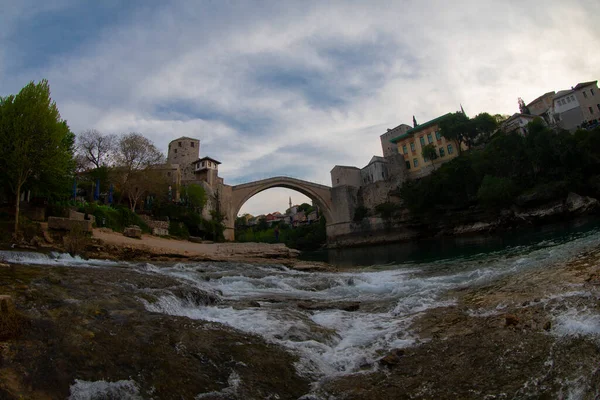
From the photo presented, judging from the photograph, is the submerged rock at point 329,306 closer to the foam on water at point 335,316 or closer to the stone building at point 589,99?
the foam on water at point 335,316

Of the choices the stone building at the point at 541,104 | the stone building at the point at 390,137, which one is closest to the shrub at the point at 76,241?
the stone building at the point at 390,137

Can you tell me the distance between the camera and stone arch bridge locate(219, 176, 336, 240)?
3812cm

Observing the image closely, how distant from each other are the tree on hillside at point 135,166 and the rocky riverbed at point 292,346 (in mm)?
21175

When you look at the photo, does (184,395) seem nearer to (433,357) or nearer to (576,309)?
(433,357)

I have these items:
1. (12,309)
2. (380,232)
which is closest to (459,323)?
(12,309)

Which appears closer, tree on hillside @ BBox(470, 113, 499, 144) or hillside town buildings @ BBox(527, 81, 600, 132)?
hillside town buildings @ BBox(527, 81, 600, 132)

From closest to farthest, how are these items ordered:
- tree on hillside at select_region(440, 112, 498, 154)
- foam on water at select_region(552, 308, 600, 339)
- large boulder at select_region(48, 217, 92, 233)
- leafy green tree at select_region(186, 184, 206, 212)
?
foam on water at select_region(552, 308, 600, 339), large boulder at select_region(48, 217, 92, 233), leafy green tree at select_region(186, 184, 206, 212), tree on hillside at select_region(440, 112, 498, 154)

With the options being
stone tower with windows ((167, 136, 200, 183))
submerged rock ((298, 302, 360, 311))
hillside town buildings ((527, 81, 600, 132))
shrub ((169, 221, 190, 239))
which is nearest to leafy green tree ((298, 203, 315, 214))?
stone tower with windows ((167, 136, 200, 183))

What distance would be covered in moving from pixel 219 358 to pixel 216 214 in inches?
1266

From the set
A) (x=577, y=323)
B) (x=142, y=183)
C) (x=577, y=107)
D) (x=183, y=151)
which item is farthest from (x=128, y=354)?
(x=577, y=107)

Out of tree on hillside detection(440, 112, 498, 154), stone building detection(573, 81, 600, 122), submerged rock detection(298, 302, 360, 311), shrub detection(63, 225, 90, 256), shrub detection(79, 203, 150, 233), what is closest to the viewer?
submerged rock detection(298, 302, 360, 311)

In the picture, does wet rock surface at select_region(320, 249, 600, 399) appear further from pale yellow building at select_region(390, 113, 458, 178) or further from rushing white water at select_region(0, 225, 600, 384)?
pale yellow building at select_region(390, 113, 458, 178)

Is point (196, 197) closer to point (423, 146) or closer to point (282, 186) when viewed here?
point (282, 186)

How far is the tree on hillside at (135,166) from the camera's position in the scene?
2516 centimetres
